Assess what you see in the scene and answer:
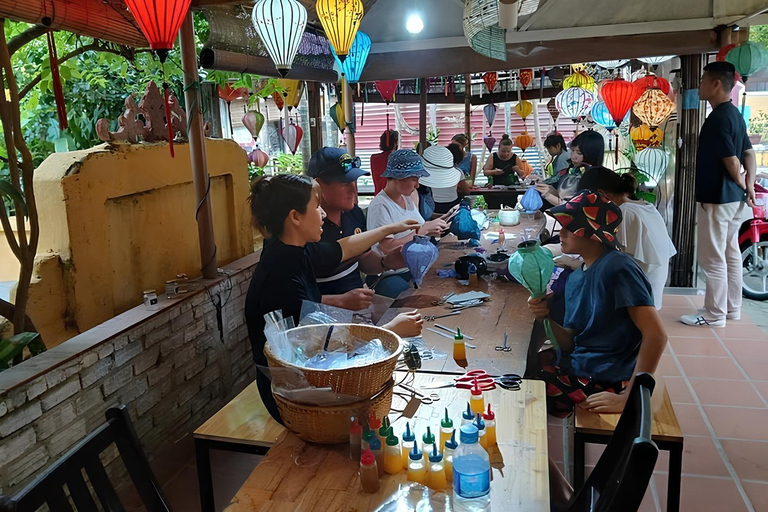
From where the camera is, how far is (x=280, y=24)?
3.53 metres

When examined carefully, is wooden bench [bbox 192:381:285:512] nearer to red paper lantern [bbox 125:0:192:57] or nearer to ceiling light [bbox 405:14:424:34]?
red paper lantern [bbox 125:0:192:57]

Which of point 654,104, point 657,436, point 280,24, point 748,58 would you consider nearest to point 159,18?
point 280,24

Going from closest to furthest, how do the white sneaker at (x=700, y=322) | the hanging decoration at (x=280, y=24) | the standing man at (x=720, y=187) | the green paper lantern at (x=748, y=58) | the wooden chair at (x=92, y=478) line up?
the wooden chair at (x=92, y=478) < the hanging decoration at (x=280, y=24) < the green paper lantern at (x=748, y=58) < the standing man at (x=720, y=187) < the white sneaker at (x=700, y=322)

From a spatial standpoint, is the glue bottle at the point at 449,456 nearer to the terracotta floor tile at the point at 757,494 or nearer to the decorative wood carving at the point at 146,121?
the terracotta floor tile at the point at 757,494

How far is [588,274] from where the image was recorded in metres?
2.68

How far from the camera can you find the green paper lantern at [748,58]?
16.4 ft

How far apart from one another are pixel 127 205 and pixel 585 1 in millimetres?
5031

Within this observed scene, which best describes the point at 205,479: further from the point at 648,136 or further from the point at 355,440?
the point at 648,136

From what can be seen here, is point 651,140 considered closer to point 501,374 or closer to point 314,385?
point 501,374

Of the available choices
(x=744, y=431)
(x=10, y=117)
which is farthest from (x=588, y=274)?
(x=10, y=117)

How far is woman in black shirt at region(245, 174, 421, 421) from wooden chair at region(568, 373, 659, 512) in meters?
0.93

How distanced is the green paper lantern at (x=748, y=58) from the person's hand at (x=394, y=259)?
3.54 metres

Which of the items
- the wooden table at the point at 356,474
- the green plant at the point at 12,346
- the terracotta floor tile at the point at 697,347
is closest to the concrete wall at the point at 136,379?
the green plant at the point at 12,346

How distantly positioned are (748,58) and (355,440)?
5099 millimetres
